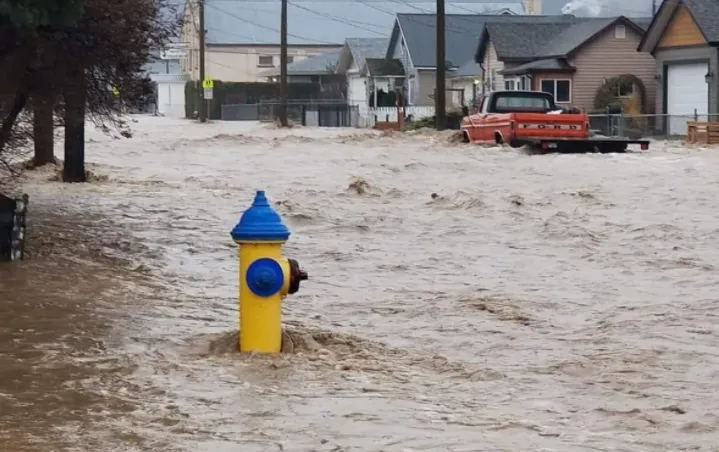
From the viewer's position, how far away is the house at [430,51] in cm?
6612

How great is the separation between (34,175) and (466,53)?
48.1 metres

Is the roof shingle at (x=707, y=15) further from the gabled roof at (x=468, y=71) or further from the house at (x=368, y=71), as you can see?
the house at (x=368, y=71)

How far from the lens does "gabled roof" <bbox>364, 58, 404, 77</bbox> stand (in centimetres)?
6962

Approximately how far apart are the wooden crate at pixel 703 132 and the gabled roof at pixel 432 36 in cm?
3095

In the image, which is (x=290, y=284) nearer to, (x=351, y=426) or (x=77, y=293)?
(x=351, y=426)

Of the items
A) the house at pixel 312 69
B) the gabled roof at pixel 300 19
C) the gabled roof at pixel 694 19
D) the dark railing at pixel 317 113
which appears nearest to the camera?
the gabled roof at pixel 694 19

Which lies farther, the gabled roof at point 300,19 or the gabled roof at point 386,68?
the gabled roof at point 300,19

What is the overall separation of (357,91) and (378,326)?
216 feet

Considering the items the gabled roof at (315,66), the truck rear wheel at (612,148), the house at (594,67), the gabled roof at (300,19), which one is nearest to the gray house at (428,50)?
the gabled roof at (315,66)

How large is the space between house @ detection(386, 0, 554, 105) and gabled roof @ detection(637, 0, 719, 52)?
19793mm

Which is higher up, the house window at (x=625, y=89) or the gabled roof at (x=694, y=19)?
the gabled roof at (x=694, y=19)

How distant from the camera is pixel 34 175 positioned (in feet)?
77.0

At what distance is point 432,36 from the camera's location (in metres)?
68.1

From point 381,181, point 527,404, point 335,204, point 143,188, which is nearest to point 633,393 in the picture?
point 527,404
